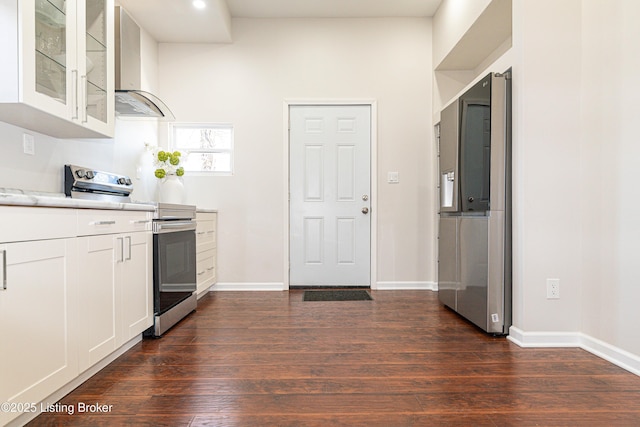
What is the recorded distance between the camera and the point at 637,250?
1.91m

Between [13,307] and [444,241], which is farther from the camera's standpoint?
[444,241]

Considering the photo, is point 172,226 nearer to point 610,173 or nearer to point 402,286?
point 402,286

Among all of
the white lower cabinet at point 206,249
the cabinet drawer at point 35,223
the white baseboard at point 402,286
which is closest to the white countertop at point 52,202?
the cabinet drawer at point 35,223

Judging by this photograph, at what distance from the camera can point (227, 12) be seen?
3.86 meters

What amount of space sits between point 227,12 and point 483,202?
3183 millimetres

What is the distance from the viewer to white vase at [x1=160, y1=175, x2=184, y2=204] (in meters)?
3.67

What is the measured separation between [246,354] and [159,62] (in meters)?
3.44

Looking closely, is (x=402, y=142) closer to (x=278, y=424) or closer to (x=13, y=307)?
(x=278, y=424)

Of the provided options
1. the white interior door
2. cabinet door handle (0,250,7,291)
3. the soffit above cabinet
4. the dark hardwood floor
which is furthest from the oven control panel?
the soffit above cabinet

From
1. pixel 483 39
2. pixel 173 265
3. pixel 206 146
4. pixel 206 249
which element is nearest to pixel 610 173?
pixel 483 39

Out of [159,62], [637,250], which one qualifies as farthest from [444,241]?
[159,62]

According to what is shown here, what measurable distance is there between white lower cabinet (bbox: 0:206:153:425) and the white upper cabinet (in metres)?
0.60

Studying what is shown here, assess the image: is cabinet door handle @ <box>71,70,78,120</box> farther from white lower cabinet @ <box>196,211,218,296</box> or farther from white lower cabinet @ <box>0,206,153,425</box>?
white lower cabinet @ <box>196,211,218,296</box>

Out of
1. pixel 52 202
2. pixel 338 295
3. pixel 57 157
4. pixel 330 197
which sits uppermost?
pixel 57 157
